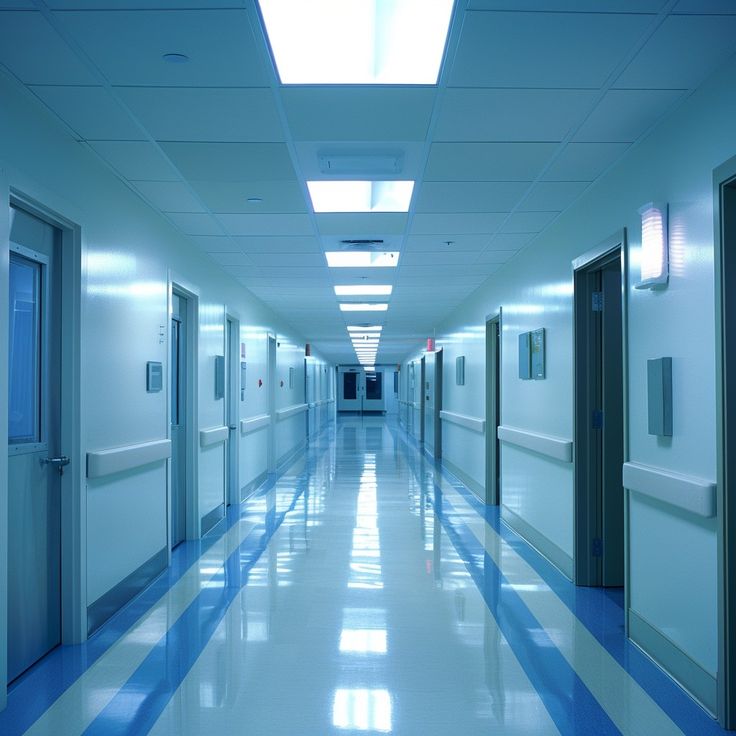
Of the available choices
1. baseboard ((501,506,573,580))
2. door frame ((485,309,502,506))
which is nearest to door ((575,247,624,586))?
baseboard ((501,506,573,580))

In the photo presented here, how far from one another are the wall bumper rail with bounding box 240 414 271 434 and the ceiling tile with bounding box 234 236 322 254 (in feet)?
9.18

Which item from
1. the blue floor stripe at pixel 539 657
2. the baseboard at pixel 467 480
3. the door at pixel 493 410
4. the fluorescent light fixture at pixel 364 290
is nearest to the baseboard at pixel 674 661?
the blue floor stripe at pixel 539 657

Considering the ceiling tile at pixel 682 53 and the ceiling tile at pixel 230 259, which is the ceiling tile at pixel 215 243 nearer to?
the ceiling tile at pixel 230 259

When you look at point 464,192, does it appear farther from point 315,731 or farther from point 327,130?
point 315,731

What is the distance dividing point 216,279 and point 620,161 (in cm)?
454

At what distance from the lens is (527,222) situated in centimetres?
552

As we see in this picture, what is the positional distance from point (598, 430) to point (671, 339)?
5.60ft

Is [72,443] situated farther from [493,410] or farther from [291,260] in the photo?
[493,410]

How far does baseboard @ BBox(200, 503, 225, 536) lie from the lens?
6.71 metres

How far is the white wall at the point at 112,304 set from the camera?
332 centimetres

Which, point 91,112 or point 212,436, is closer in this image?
point 91,112

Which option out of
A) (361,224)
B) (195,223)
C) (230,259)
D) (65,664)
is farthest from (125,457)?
(230,259)

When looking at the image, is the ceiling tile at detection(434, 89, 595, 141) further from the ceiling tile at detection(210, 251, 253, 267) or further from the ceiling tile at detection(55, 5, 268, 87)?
the ceiling tile at detection(210, 251, 253, 267)

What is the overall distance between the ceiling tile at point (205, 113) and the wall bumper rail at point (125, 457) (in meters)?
1.87
